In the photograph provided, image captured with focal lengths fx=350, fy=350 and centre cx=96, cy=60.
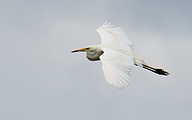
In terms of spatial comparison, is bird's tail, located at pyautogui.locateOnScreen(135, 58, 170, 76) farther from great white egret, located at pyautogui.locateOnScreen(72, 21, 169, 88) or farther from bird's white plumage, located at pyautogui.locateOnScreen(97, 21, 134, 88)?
bird's white plumage, located at pyautogui.locateOnScreen(97, 21, 134, 88)

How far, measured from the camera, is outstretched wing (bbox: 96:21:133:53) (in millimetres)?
17812

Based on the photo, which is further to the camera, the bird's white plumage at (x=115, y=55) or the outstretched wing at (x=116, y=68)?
the bird's white plumage at (x=115, y=55)

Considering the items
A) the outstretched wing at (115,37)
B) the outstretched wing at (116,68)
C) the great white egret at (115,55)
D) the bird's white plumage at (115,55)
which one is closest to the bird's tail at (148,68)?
the great white egret at (115,55)

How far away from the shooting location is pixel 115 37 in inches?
738

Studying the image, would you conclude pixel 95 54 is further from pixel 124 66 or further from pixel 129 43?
pixel 124 66

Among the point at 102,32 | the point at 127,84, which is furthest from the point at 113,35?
the point at 127,84

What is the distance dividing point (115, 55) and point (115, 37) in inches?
164

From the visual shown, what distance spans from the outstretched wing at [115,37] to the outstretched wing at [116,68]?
2.62 metres

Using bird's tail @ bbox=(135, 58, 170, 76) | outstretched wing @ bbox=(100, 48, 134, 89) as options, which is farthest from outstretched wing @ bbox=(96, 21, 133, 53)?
outstretched wing @ bbox=(100, 48, 134, 89)

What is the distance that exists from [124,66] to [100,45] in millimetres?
4077

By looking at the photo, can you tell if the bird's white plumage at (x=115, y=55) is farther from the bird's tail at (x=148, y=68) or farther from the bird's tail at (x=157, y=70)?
the bird's tail at (x=157, y=70)

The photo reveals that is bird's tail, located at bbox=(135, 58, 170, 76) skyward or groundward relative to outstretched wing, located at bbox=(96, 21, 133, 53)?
groundward

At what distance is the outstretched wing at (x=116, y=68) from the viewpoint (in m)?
12.3

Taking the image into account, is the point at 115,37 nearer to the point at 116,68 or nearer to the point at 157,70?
the point at 157,70
